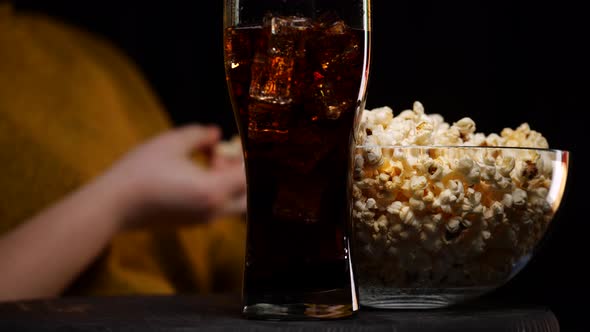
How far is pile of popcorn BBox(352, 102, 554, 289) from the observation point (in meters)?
0.71

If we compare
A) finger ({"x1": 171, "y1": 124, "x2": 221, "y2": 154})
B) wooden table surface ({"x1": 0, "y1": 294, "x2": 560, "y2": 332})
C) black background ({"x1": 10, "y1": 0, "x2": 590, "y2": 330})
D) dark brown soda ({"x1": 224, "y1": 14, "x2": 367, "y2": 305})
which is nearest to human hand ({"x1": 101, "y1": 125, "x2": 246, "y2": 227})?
finger ({"x1": 171, "y1": 124, "x2": 221, "y2": 154})

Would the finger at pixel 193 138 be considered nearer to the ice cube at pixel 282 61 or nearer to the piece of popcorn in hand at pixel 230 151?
the piece of popcorn in hand at pixel 230 151

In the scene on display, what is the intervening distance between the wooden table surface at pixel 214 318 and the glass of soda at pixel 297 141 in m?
0.03

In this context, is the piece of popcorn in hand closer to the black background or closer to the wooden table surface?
the black background

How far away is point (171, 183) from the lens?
1460 millimetres

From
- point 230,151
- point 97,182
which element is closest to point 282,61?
point 97,182

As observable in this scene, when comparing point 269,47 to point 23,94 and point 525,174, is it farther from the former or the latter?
point 23,94

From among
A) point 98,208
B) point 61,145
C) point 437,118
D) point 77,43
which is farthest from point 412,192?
point 77,43

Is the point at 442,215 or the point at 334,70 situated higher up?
the point at 334,70

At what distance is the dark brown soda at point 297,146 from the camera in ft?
2.26

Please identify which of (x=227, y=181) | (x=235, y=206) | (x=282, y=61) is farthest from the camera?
(x=235, y=206)

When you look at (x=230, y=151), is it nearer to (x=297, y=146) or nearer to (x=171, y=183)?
(x=171, y=183)

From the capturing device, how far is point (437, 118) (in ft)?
2.68

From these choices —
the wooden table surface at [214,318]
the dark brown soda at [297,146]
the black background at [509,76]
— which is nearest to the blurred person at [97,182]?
the black background at [509,76]
